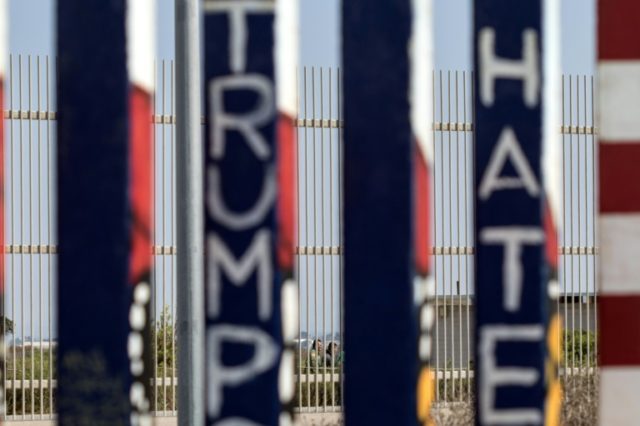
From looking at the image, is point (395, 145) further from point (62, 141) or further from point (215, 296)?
point (62, 141)

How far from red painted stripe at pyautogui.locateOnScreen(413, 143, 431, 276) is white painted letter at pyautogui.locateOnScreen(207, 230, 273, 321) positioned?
2.43 ft

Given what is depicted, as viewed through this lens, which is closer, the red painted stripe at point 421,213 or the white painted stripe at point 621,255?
the white painted stripe at point 621,255

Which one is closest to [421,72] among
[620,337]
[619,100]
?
[619,100]

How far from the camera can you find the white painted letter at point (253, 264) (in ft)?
26.3

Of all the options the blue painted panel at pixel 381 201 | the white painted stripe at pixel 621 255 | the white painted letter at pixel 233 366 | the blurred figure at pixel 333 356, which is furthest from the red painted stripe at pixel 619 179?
the blurred figure at pixel 333 356

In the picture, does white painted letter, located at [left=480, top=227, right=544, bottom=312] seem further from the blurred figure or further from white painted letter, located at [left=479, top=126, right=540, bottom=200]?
the blurred figure

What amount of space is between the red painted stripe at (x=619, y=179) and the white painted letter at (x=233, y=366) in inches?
118

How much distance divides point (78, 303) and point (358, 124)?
1737mm

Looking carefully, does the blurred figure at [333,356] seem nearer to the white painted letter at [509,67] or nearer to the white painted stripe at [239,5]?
the white painted stripe at [239,5]

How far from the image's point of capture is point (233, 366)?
8086 millimetres

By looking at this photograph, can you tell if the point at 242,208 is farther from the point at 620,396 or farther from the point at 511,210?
the point at 620,396

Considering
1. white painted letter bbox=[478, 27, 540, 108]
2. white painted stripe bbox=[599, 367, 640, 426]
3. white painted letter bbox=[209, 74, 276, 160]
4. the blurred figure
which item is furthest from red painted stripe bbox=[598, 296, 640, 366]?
the blurred figure

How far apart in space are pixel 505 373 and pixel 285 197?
1405 millimetres

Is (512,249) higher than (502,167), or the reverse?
(502,167)
